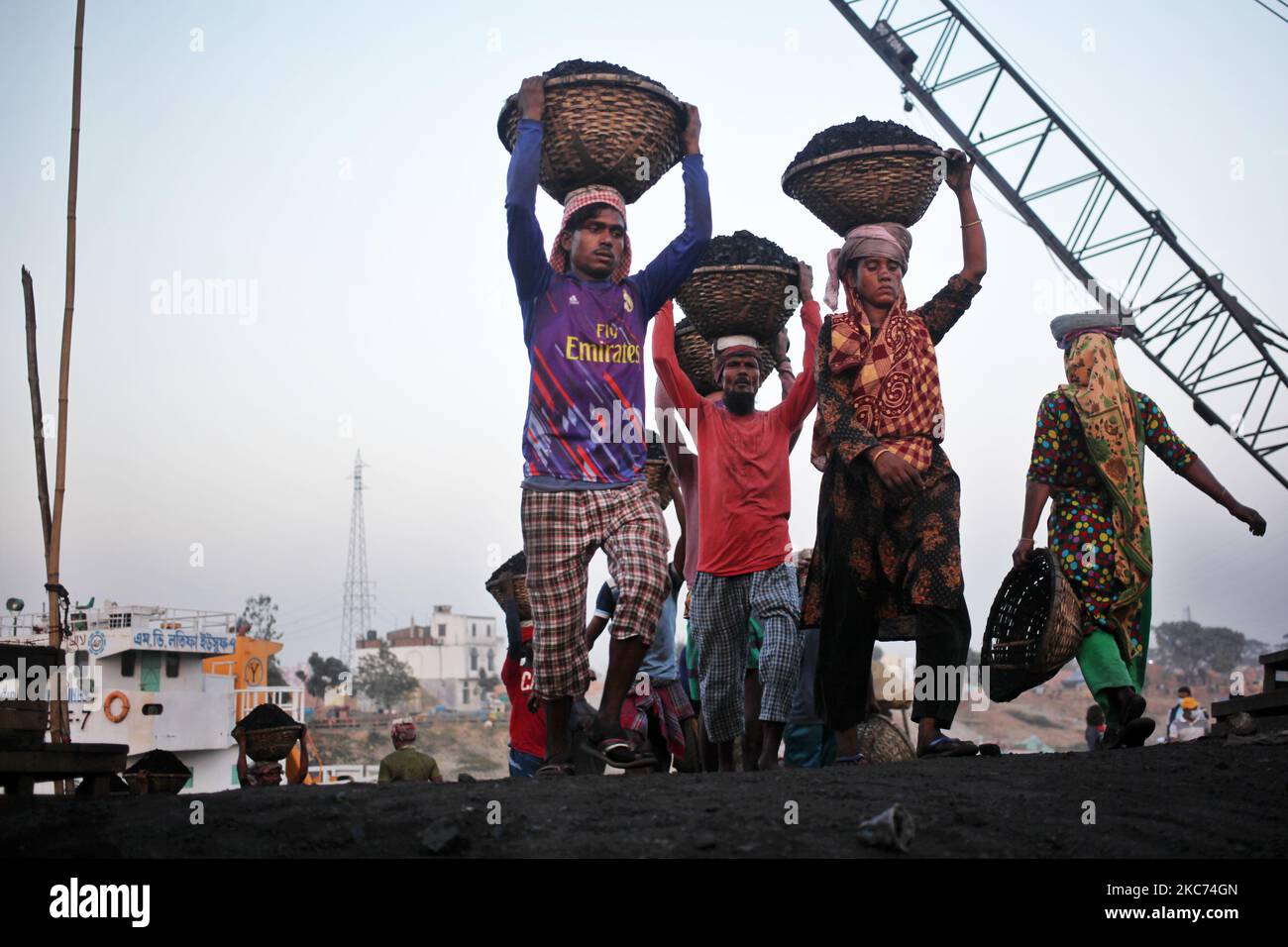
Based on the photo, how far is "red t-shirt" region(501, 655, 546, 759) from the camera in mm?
7875

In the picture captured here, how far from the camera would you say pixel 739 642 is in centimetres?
681

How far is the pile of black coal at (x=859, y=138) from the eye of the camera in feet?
20.9

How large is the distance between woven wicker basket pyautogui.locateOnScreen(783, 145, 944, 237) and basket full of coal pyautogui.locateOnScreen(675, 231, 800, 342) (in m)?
0.67

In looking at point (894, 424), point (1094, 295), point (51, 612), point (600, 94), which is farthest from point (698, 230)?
point (51, 612)

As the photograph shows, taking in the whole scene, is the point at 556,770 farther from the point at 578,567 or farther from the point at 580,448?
the point at 580,448

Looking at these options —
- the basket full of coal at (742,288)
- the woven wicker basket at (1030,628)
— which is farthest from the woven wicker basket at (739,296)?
the woven wicker basket at (1030,628)

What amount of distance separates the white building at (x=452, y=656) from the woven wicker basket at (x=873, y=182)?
80.4m

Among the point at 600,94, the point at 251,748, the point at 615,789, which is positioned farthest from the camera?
the point at 251,748

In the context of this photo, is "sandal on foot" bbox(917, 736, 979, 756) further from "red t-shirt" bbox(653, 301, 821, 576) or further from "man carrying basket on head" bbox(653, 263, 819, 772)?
"red t-shirt" bbox(653, 301, 821, 576)
